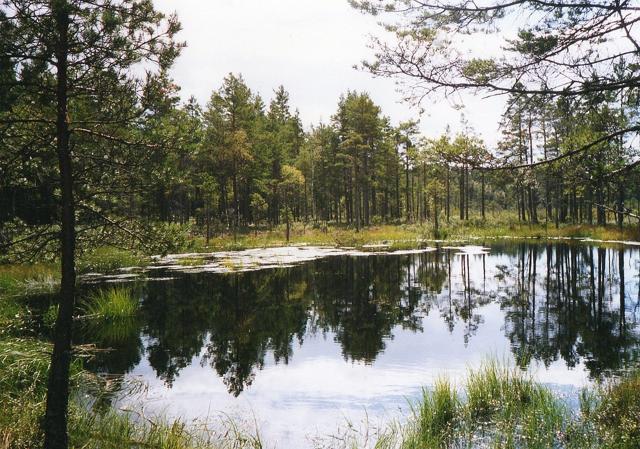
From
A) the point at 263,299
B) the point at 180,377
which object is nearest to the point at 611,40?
the point at 180,377

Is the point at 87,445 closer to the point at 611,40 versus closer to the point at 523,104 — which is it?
the point at 523,104

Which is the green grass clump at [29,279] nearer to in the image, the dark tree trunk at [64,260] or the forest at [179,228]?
the forest at [179,228]

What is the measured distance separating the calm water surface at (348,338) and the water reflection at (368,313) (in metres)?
0.05

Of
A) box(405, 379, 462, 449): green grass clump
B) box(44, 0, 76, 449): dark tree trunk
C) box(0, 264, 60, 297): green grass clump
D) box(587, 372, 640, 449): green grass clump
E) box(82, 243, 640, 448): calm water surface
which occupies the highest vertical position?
box(44, 0, 76, 449): dark tree trunk

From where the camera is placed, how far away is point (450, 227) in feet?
163

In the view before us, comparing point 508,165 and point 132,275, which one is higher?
point 508,165

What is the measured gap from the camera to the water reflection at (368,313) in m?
10.3

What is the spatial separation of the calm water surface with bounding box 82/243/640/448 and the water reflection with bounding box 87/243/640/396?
0.17 ft

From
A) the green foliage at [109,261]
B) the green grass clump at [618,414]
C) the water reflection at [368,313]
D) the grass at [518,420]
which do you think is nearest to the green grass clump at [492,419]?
the grass at [518,420]

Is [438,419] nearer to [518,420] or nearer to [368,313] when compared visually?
[518,420]

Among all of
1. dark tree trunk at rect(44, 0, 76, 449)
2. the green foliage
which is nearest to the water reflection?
dark tree trunk at rect(44, 0, 76, 449)

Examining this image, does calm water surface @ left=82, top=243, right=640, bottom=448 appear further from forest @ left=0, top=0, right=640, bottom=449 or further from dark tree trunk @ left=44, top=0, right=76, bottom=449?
dark tree trunk @ left=44, top=0, right=76, bottom=449

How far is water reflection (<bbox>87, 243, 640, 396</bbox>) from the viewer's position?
10281 millimetres

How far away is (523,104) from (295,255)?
84.3 feet
